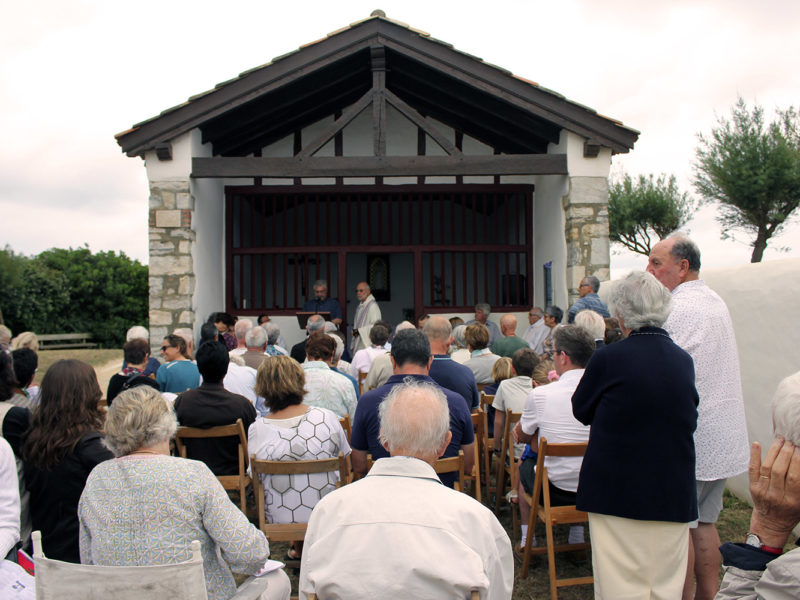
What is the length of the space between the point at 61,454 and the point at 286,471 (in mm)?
964

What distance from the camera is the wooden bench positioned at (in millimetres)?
20617

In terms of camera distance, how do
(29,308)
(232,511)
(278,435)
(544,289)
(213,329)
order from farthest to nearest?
(29,308) → (544,289) → (213,329) → (278,435) → (232,511)

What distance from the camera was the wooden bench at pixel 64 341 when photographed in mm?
20617

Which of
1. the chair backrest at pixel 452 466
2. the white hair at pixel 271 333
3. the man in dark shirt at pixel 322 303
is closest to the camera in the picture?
the chair backrest at pixel 452 466

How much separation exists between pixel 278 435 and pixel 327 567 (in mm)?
1673

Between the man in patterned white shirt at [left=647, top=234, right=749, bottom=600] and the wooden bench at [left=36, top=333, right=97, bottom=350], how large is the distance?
69.5 feet

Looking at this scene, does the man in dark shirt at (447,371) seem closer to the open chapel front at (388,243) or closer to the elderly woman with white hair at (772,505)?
the elderly woman with white hair at (772,505)

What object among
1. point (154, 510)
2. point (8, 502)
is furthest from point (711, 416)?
point (8, 502)

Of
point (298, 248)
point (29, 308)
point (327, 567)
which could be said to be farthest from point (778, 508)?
point (29, 308)

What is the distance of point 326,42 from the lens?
758cm

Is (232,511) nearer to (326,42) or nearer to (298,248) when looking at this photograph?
(326,42)

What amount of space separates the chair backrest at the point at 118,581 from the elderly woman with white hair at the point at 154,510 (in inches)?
9.9

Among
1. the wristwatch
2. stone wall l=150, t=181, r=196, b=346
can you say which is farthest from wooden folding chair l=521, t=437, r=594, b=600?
stone wall l=150, t=181, r=196, b=346

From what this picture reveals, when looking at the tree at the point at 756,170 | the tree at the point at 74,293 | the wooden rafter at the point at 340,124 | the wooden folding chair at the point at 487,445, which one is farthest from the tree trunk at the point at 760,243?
the tree at the point at 74,293
